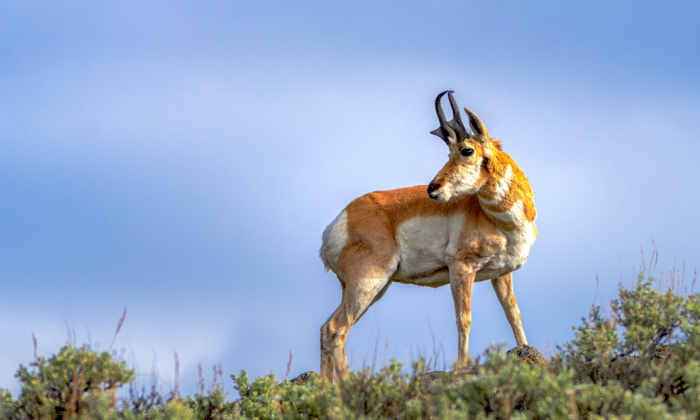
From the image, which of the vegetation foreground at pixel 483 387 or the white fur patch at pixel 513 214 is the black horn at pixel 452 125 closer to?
the white fur patch at pixel 513 214

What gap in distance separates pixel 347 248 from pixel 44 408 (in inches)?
194

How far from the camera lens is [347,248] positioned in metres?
10.6

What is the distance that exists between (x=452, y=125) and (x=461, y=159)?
668 mm

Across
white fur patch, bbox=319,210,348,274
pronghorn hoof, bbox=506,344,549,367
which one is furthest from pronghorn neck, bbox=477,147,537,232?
white fur patch, bbox=319,210,348,274

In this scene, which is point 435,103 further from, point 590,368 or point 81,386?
point 81,386

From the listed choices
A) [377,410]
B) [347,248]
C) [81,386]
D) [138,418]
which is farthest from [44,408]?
[347,248]

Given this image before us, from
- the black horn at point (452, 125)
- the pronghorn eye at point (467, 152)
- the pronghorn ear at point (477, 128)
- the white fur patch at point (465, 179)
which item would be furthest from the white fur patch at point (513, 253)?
the black horn at point (452, 125)

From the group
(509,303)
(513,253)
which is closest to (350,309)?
(513,253)

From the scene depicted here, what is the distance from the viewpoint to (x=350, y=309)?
10156 millimetres

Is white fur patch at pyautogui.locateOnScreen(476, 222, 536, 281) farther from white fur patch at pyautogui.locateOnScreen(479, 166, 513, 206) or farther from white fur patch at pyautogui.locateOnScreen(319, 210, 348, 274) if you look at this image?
white fur patch at pyautogui.locateOnScreen(319, 210, 348, 274)

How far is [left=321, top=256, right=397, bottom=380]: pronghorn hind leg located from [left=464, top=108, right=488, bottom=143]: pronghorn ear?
2.38 meters

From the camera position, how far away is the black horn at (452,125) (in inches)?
391

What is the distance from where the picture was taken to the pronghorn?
9.70 metres

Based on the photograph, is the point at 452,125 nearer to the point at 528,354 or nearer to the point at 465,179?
the point at 465,179
